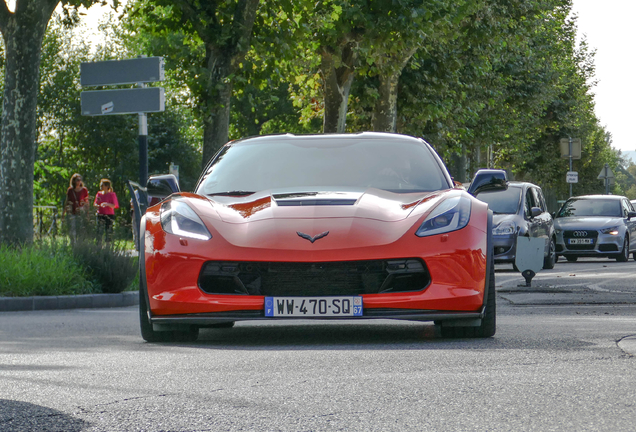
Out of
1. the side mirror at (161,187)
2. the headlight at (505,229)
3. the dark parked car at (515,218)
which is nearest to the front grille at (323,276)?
the side mirror at (161,187)

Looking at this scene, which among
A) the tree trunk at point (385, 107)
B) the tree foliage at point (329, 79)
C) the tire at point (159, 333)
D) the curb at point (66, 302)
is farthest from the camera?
the tree trunk at point (385, 107)

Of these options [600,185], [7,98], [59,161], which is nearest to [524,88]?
[59,161]

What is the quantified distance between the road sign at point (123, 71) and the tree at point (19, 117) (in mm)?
1058

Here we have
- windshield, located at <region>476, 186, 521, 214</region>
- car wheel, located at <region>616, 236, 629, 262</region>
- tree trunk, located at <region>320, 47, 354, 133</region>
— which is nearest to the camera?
windshield, located at <region>476, 186, 521, 214</region>

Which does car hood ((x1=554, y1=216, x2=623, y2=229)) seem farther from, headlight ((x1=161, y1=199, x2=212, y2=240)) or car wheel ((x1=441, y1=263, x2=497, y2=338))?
headlight ((x1=161, y1=199, x2=212, y2=240))

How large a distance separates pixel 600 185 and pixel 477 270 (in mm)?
77054

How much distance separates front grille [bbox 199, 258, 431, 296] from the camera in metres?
6.47

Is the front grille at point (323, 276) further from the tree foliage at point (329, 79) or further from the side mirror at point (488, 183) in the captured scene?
the tree foliage at point (329, 79)

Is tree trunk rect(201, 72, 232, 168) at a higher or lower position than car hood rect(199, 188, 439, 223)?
higher

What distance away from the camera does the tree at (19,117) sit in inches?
573

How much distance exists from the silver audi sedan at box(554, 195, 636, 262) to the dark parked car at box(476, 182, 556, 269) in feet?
8.87

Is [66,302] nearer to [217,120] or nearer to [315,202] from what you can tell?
[315,202]

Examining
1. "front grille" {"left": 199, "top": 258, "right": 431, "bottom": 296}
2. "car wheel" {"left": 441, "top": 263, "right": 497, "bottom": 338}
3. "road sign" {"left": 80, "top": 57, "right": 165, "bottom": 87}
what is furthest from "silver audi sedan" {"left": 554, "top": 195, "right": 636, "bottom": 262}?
"front grille" {"left": 199, "top": 258, "right": 431, "bottom": 296}

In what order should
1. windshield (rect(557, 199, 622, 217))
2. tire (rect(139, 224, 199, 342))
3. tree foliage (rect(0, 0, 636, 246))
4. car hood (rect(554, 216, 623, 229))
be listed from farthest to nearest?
windshield (rect(557, 199, 622, 217)) < car hood (rect(554, 216, 623, 229)) < tree foliage (rect(0, 0, 636, 246)) < tire (rect(139, 224, 199, 342))
